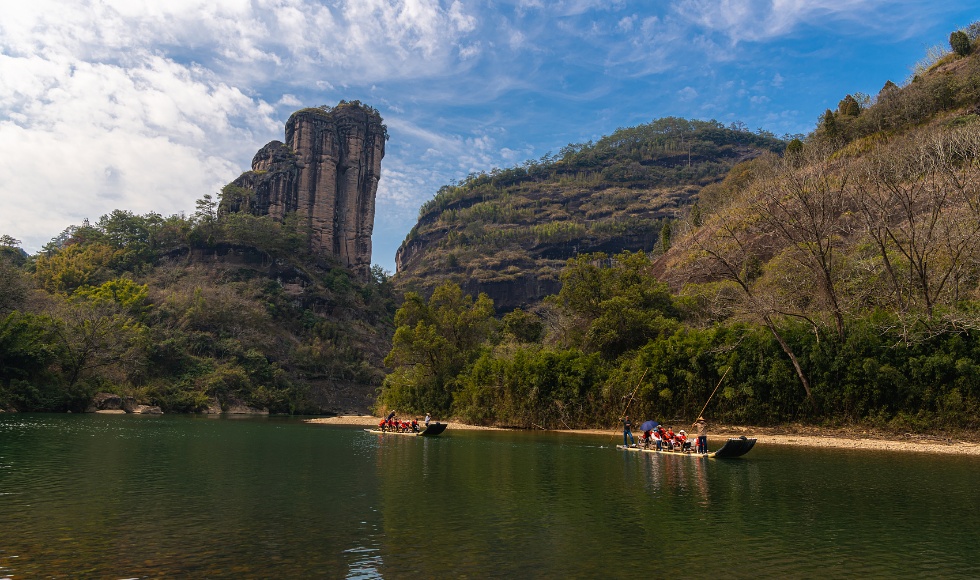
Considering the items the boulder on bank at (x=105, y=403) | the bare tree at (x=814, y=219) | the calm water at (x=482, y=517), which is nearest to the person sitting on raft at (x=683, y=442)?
the calm water at (x=482, y=517)

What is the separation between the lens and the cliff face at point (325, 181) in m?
119

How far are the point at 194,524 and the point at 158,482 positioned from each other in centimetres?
580

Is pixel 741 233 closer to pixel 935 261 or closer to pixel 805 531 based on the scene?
pixel 935 261

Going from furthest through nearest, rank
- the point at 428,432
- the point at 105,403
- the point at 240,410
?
the point at 240,410 < the point at 105,403 < the point at 428,432

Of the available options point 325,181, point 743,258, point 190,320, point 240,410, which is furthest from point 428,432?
point 325,181

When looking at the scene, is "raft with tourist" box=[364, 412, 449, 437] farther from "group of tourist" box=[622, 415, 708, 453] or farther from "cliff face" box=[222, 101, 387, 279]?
"cliff face" box=[222, 101, 387, 279]

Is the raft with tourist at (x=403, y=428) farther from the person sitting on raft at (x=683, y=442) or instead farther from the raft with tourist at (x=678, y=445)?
the person sitting on raft at (x=683, y=442)

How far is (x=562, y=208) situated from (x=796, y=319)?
131m

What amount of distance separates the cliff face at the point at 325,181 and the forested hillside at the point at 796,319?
74.6 metres

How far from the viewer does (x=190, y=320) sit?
81.1m

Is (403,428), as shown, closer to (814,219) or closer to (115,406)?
(814,219)

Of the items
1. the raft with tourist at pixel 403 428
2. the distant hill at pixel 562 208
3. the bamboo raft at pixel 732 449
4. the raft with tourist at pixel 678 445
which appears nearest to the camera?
the bamboo raft at pixel 732 449

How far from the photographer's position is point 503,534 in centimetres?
1038

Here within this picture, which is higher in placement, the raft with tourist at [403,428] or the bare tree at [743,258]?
the bare tree at [743,258]
